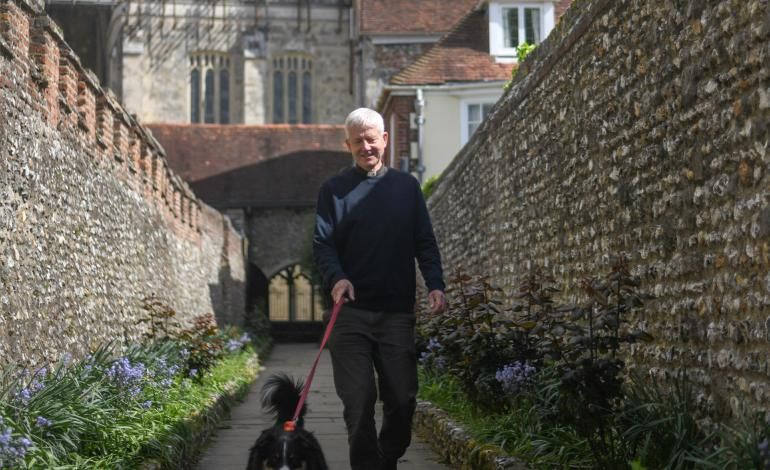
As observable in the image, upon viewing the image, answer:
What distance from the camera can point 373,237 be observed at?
19.5 ft

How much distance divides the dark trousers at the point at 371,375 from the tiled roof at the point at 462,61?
2124cm

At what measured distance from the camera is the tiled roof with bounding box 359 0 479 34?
36.0 meters

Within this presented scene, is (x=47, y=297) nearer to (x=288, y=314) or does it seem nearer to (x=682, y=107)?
(x=682, y=107)

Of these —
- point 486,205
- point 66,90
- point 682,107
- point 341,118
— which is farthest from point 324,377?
point 341,118

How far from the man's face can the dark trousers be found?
745 millimetres

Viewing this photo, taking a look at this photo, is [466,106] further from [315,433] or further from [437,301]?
[437,301]

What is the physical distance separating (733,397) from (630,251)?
200 cm

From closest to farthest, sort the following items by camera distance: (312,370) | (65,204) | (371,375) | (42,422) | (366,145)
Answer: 1. (312,370)
2. (371,375)
3. (366,145)
4. (42,422)
5. (65,204)

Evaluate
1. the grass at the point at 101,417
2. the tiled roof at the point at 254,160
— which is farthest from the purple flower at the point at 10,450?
the tiled roof at the point at 254,160

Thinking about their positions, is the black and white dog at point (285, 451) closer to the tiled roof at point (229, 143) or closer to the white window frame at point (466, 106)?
the white window frame at point (466, 106)

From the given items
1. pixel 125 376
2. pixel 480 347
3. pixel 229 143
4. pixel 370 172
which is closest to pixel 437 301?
pixel 370 172

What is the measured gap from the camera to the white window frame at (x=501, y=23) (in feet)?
89.4

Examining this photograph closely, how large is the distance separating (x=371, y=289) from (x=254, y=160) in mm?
34428

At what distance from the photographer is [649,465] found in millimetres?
5602
